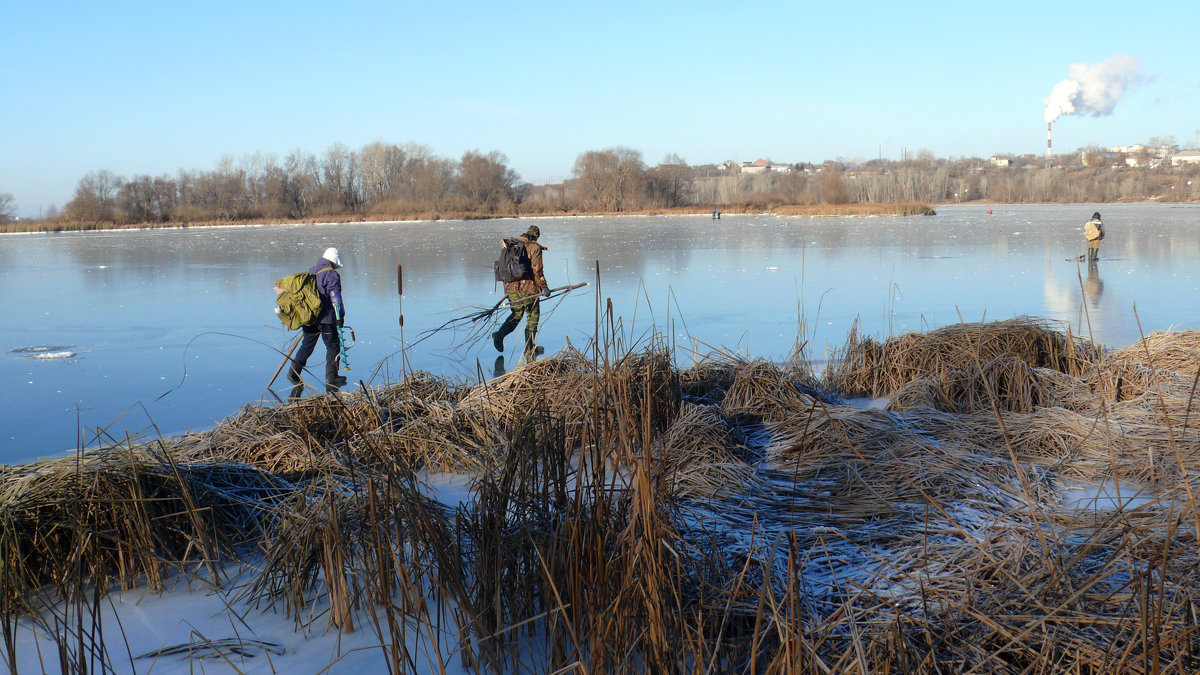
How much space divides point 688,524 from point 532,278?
5460mm

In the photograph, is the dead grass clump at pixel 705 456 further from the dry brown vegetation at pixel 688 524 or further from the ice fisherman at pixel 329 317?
the ice fisherman at pixel 329 317

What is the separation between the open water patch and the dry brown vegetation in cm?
505

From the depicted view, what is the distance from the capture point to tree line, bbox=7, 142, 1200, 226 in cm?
6850

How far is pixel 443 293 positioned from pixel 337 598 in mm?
11212

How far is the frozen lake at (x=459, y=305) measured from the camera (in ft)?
22.6

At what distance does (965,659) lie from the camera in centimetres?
202

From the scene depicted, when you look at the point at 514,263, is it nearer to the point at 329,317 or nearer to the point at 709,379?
the point at 329,317

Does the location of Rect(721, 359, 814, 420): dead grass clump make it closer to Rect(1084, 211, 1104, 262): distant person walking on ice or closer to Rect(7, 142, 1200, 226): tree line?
Rect(1084, 211, 1104, 262): distant person walking on ice

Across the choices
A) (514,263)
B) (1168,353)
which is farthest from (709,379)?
(1168,353)

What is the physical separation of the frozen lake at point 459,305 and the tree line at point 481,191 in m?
43.3

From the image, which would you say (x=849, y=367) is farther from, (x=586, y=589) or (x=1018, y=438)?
(x=586, y=589)

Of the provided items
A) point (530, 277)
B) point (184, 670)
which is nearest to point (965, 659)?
point (184, 670)

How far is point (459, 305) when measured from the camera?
39.9 feet

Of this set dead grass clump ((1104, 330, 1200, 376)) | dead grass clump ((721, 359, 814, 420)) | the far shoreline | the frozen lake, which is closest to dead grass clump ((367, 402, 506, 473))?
the frozen lake
